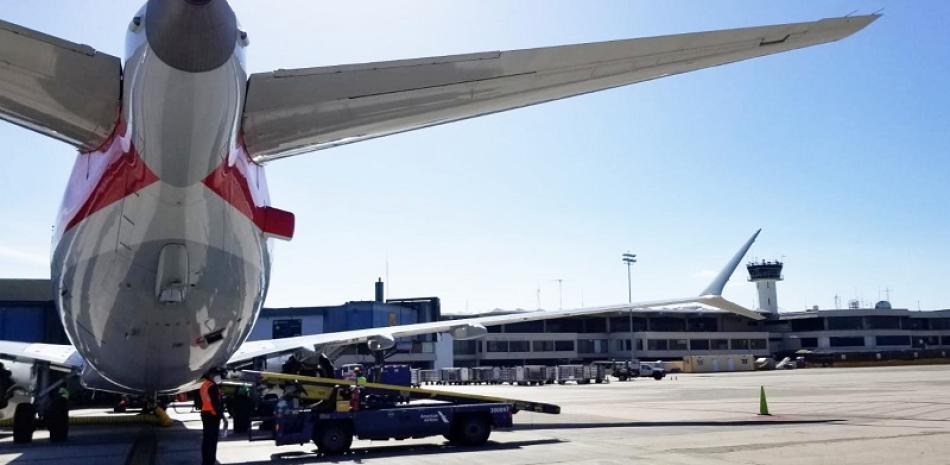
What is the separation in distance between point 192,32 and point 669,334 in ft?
353

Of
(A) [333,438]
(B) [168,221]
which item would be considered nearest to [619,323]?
(A) [333,438]

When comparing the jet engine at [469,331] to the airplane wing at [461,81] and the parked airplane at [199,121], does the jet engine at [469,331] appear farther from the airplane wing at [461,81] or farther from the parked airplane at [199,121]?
the airplane wing at [461,81]

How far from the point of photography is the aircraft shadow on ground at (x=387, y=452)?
14.3 m

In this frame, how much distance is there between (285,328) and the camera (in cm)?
6469

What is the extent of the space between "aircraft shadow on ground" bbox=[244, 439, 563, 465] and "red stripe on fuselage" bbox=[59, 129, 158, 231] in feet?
18.5

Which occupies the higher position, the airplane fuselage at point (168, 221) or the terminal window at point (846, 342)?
the airplane fuselage at point (168, 221)

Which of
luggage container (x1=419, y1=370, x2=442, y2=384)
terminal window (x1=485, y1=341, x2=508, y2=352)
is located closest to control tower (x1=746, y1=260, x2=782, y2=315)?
terminal window (x1=485, y1=341, x2=508, y2=352)

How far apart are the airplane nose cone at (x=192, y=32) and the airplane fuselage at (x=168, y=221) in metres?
0.01

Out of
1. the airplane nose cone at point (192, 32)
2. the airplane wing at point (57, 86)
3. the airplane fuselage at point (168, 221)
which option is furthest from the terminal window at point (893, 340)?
the airplane nose cone at point (192, 32)

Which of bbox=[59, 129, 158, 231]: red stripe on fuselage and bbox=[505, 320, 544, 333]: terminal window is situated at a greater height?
bbox=[59, 129, 158, 231]: red stripe on fuselage

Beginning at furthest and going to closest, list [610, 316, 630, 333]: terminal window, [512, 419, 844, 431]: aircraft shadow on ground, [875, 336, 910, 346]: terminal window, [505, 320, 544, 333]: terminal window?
[875, 336, 910, 346]: terminal window, [610, 316, 630, 333]: terminal window, [505, 320, 544, 333]: terminal window, [512, 419, 844, 431]: aircraft shadow on ground

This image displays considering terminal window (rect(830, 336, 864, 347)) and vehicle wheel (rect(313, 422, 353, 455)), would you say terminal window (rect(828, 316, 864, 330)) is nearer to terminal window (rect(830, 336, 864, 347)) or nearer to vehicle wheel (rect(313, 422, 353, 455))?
terminal window (rect(830, 336, 864, 347))

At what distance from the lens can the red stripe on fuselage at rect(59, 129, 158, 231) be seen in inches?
369

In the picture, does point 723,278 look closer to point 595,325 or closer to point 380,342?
point 380,342
